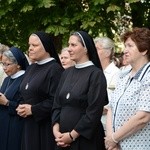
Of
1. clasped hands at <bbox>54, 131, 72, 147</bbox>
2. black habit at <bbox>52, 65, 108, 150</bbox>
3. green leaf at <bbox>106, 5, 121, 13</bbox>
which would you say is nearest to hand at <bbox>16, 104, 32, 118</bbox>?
black habit at <bbox>52, 65, 108, 150</bbox>

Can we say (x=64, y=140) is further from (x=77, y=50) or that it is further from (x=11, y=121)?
(x=11, y=121)

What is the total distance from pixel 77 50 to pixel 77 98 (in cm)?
50

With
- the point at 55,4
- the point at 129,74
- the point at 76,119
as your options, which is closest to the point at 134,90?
the point at 129,74

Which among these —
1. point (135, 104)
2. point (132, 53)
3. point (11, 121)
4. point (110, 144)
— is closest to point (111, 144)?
point (110, 144)

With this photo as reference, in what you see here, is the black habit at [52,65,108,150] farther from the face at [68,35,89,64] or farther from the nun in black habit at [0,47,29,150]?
the nun in black habit at [0,47,29,150]

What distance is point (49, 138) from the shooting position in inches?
206

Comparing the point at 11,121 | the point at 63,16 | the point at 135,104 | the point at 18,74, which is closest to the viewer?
the point at 135,104

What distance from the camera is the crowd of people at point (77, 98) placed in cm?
405

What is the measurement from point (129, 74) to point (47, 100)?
4.09ft

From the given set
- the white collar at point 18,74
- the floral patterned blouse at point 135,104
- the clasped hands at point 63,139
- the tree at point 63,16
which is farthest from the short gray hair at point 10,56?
the tree at point 63,16

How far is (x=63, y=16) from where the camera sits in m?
8.73

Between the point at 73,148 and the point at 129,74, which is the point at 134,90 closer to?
the point at 129,74

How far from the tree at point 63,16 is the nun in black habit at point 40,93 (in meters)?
3.02

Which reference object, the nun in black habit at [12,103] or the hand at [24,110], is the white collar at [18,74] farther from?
the hand at [24,110]
